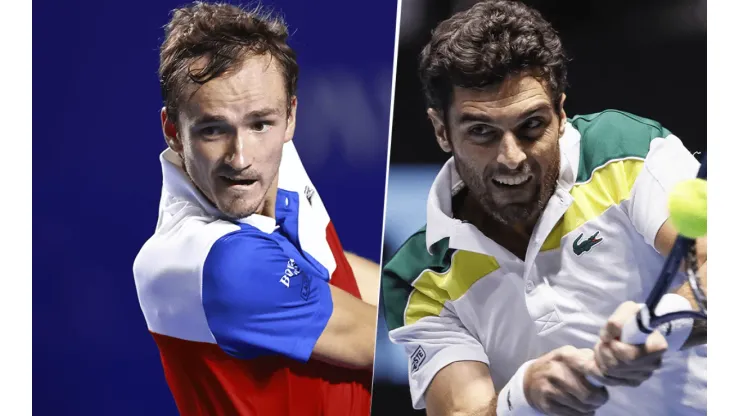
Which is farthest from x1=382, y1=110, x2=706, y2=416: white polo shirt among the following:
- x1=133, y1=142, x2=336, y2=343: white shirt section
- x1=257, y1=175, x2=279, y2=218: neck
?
x1=257, y1=175, x2=279, y2=218: neck

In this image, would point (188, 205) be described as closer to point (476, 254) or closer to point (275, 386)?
point (275, 386)

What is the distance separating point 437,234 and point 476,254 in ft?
0.46

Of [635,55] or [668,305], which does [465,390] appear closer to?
[668,305]

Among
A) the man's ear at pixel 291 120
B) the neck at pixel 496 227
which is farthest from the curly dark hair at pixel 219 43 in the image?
the neck at pixel 496 227

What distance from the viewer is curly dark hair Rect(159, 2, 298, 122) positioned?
8.51 ft

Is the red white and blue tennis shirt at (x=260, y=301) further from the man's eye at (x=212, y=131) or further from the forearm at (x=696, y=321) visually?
the forearm at (x=696, y=321)

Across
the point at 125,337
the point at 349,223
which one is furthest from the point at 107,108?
the point at 349,223

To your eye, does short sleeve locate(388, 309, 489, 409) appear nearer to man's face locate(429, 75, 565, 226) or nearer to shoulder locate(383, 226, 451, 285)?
shoulder locate(383, 226, 451, 285)

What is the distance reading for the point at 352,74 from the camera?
8.45ft

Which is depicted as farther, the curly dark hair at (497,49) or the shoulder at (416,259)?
the shoulder at (416,259)

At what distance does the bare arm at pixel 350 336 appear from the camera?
8.34 ft

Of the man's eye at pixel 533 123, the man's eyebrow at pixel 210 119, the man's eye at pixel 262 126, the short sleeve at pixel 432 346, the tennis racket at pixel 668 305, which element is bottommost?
the short sleeve at pixel 432 346

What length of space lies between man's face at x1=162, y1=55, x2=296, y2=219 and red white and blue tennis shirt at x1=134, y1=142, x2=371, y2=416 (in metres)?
0.05

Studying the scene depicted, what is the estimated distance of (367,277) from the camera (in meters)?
2.57
